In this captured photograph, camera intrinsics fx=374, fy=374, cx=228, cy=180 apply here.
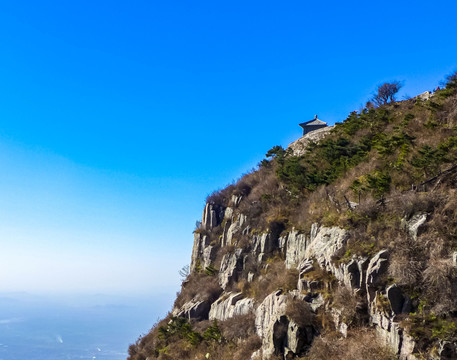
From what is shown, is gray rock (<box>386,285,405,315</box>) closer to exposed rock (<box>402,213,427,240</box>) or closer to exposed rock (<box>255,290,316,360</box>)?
exposed rock (<box>402,213,427,240</box>)

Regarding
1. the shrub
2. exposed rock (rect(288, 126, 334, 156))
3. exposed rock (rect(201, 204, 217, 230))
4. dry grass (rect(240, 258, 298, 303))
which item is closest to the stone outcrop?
the shrub

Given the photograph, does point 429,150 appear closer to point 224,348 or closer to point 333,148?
point 333,148

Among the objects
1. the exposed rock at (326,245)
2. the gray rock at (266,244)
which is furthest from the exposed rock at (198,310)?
the exposed rock at (326,245)

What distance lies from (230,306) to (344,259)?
10.8m

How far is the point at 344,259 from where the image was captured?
15.8m

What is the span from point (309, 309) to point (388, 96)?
29.0 m

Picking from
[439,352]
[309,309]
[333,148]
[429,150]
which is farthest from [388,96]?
[439,352]

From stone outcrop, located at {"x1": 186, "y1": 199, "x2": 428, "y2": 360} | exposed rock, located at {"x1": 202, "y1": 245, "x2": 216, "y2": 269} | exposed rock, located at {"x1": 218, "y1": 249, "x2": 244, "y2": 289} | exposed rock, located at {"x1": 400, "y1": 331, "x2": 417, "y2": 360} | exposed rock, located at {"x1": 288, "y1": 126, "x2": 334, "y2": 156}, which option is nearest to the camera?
exposed rock, located at {"x1": 400, "y1": 331, "x2": 417, "y2": 360}

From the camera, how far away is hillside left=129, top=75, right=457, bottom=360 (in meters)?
13.1

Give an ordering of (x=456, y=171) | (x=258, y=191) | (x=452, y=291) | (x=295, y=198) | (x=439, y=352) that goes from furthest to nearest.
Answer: (x=258, y=191), (x=295, y=198), (x=456, y=171), (x=452, y=291), (x=439, y=352)

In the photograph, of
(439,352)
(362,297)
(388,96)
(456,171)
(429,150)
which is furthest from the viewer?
(388,96)

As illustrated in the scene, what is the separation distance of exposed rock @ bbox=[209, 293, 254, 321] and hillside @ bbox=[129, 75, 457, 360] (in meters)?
0.08

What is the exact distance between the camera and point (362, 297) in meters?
14.7

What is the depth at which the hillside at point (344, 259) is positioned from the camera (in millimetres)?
13141
